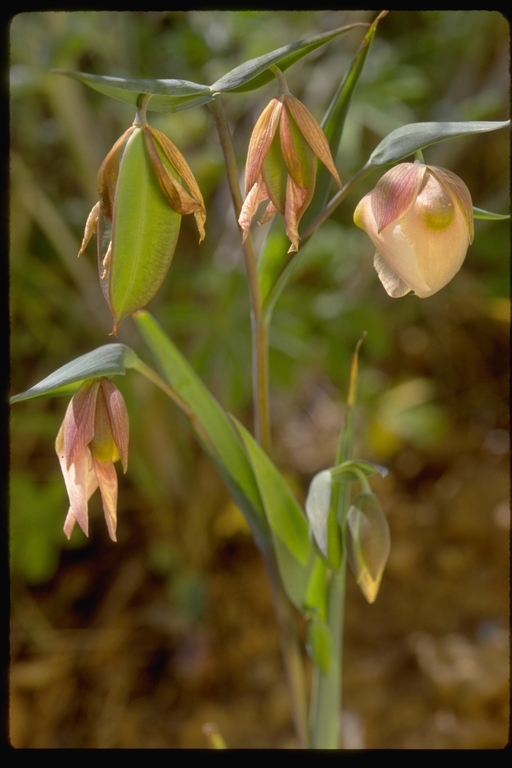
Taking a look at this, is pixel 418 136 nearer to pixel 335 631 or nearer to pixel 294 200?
pixel 294 200

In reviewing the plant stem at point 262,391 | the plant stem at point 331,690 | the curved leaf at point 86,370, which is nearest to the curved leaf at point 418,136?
the plant stem at point 262,391

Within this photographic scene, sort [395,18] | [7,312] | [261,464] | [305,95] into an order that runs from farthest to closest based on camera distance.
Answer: [395,18] < [305,95] < [7,312] < [261,464]

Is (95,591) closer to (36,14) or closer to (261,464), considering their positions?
(261,464)

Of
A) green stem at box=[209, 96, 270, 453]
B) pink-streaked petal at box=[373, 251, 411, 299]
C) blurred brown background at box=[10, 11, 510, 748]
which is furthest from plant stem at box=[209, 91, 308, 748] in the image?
blurred brown background at box=[10, 11, 510, 748]

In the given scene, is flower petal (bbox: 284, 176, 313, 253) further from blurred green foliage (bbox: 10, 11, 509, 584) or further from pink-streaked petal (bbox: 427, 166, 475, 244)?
blurred green foliage (bbox: 10, 11, 509, 584)
